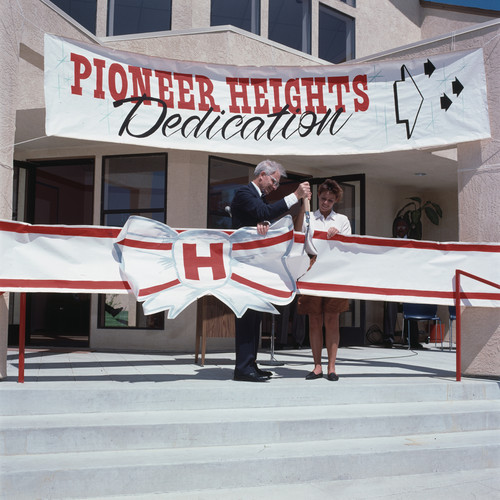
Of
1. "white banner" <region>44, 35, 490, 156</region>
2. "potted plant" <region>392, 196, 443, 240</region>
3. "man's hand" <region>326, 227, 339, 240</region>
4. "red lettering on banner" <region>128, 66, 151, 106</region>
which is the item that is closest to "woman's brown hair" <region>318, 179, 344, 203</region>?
"man's hand" <region>326, 227, 339, 240</region>

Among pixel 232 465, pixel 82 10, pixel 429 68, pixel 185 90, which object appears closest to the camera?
pixel 232 465

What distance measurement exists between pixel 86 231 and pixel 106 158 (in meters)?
4.07

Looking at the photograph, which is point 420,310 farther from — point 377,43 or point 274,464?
point 274,464

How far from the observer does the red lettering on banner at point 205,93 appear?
6.64 meters

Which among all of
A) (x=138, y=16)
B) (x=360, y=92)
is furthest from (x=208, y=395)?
(x=138, y=16)

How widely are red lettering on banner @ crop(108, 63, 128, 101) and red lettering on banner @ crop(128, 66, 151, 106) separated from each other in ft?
0.29

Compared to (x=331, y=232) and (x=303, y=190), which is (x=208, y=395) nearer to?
(x=303, y=190)

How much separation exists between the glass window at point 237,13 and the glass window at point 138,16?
2.66 feet

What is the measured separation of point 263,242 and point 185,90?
7.49 feet

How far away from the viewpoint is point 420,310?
10383mm

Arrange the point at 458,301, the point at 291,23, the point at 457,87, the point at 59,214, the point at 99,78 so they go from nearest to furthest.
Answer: the point at 458,301 < the point at 99,78 < the point at 457,87 < the point at 291,23 < the point at 59,214

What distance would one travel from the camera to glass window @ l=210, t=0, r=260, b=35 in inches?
411

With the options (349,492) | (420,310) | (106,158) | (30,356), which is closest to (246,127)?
(106,158)

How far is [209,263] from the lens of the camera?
5363 mm
